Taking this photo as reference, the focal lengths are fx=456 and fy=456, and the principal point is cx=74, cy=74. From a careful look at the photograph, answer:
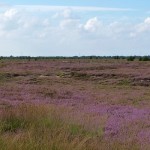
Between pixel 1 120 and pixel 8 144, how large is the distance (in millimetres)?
4524

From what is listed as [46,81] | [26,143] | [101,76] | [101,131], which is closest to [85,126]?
[101,131]

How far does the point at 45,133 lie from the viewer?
960cm

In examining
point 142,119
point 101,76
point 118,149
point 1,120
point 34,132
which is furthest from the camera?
point 101,76

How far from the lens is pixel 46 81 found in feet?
130

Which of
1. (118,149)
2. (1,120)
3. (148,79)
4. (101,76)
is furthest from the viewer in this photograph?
(101,76)

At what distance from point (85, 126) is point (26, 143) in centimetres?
453

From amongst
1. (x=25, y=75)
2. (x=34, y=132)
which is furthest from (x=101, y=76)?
(x=34, y=132)

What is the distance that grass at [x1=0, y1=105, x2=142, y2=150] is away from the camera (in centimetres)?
809

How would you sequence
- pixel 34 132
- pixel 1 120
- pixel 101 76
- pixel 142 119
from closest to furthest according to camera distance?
1. pixel 34 132
2. pixel 1 120
3. pixel 142 119
4. pixel 101 76

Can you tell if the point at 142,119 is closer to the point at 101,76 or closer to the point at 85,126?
the point at 85,126

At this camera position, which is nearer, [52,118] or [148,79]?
[52,118]

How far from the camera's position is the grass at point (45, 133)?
8.09 m

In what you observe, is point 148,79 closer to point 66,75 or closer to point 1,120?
point 66,75

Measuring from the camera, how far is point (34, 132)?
32.8ft
